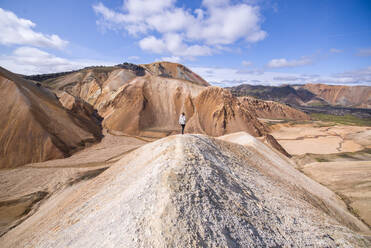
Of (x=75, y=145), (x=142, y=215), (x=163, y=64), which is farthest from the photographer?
(x=163, y=64)

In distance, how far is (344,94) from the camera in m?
127

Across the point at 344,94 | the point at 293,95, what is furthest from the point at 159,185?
the point at 344,94

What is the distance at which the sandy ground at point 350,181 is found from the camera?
11.9 m

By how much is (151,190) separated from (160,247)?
1631 mm

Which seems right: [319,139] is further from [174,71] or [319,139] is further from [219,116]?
[174,71]

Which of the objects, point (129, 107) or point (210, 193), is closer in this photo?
point (210, 193)

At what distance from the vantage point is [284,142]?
1437 inches

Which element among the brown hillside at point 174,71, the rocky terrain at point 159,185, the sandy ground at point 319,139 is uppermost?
the brown hillside at point 174,71

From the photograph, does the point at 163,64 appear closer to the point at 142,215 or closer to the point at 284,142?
the point at 284,142

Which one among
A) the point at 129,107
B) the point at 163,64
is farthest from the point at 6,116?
the point at 163,64

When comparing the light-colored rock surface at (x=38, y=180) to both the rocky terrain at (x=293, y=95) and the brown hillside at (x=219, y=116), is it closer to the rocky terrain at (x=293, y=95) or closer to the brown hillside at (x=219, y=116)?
the brown hillside at (x=219, y=116)

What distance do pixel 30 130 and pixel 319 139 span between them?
4830 cm

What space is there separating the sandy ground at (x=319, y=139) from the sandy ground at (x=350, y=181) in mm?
13127

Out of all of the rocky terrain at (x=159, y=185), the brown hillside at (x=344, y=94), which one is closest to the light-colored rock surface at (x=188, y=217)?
the rocky terrain at (x=159, y=185)
